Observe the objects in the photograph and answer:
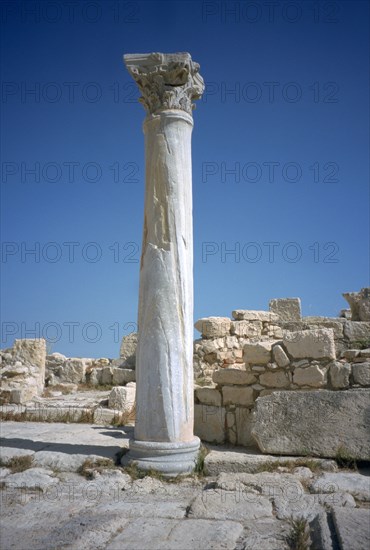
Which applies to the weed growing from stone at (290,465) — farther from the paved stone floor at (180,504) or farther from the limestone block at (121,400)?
the limestone block at (121,400)

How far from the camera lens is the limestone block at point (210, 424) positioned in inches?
269

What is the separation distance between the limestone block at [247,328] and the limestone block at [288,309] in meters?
1.47

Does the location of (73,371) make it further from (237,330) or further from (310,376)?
(310,376)

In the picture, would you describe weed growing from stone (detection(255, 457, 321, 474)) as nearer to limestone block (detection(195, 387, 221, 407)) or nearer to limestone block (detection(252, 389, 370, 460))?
limestone block (detection(252, 389, 370, 460))

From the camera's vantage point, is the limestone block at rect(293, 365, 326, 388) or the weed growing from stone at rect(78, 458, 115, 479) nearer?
the weed growing from stone at rect(78, 458, 115, 479)

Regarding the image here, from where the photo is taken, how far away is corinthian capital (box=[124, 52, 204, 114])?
6012 mm

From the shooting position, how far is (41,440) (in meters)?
6.91

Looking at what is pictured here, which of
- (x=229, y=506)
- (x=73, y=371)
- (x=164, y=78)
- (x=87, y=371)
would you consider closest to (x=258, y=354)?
(x=229, y=506)

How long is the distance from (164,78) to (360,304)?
8626mm

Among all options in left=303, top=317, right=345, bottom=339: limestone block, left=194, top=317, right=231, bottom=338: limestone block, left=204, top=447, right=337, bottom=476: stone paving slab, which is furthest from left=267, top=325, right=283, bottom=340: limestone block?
left=204, top=447, right=337, bottom=476: stone paving slab

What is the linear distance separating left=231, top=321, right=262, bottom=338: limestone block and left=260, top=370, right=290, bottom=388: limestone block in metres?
6.49

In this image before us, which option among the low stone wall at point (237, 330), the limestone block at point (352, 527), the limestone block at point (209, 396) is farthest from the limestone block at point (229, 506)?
the low stone wall at point (237, 330)

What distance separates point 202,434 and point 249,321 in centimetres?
690

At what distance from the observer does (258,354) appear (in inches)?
263
